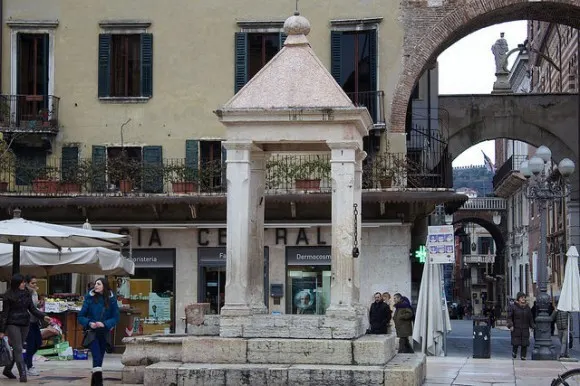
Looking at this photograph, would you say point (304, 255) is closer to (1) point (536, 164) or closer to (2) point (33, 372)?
(1) point (536, 164)

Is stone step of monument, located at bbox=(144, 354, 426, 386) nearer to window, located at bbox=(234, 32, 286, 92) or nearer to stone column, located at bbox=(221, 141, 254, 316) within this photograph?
stone column, located at bbox=(221, 141, 254, 316)

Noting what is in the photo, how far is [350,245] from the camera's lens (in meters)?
17.6

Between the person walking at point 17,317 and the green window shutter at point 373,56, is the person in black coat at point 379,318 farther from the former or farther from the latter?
the green window shutter at point 373,56

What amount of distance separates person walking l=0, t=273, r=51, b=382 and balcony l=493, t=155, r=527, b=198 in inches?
1818

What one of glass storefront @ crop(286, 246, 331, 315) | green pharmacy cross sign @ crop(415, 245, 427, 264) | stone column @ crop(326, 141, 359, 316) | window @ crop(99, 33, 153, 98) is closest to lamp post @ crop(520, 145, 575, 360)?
green pharmacy cross sign @ crop(415, 245, 427, 264)

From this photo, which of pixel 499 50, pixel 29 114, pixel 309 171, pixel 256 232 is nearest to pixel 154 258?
pixel 309 171

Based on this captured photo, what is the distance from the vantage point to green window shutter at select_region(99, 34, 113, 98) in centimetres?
3372

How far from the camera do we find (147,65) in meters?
33.7

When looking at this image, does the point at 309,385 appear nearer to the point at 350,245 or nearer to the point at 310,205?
the point at 350,245

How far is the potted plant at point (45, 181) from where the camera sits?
108 ft

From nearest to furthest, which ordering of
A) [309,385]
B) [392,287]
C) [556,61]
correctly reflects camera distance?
[309,385], [392,287], [556,61]

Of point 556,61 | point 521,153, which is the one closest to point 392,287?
point 556,61

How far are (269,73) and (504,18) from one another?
18.2m

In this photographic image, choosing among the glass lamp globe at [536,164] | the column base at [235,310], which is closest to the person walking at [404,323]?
the glass lamp globe at [536,164]
